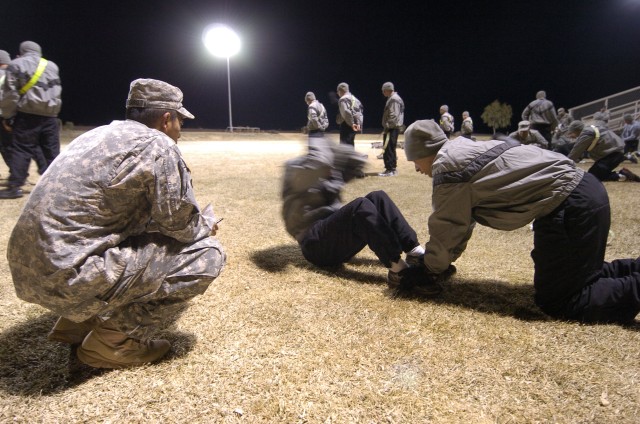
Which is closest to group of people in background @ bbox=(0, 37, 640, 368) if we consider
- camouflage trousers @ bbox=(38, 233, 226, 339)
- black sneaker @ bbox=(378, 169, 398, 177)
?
camouflage trousers @ bbox=(38, 233, 226, 339)

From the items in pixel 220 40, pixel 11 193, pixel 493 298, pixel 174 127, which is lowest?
pixel 493 298

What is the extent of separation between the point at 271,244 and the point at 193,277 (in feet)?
5.65

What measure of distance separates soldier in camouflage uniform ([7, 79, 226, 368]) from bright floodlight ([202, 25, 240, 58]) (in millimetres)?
21964

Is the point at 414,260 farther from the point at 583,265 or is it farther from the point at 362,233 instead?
the point at 583,265

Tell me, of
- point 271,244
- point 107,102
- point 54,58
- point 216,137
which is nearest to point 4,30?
point 54,58

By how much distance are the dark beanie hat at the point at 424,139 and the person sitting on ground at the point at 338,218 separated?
360 mm

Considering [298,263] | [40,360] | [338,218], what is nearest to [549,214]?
[338,218]

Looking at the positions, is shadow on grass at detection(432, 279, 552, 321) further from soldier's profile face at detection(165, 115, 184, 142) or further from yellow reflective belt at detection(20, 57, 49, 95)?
yellow reflective belt at detection(20, 57, 49, 95)

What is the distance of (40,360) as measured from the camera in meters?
1.65

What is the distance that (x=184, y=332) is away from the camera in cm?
191

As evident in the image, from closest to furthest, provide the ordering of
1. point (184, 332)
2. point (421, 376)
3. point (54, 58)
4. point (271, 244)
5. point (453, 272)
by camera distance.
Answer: point (421, 376) → point (184, 332) → point (453, 272) → point (271, 244) → point (54, 58)

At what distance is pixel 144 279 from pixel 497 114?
24411mm

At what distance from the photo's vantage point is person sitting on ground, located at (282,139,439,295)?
2.36m

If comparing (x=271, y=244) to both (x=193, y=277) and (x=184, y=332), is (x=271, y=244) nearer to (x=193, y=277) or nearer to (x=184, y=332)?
(x=184, y=332)
